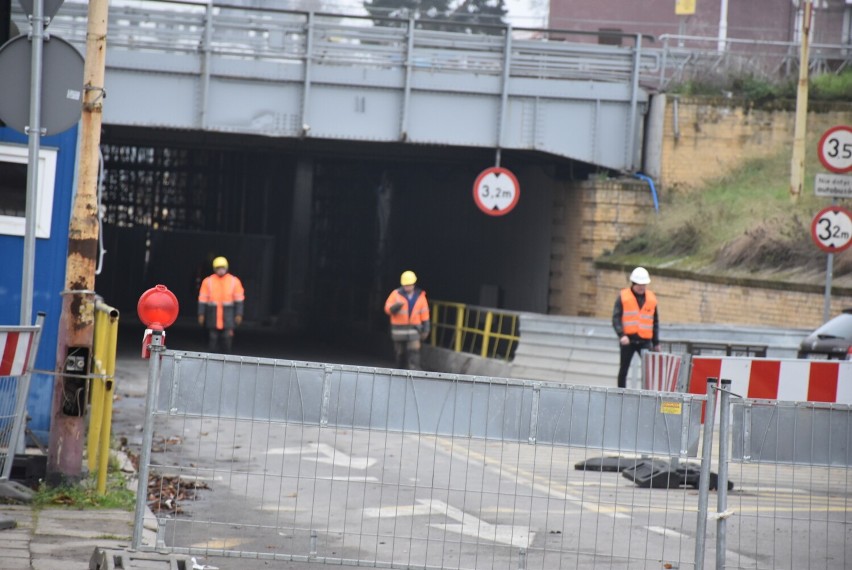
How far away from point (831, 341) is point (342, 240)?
74.5 feet

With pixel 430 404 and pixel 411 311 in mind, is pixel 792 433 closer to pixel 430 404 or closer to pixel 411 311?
pixel 430 404

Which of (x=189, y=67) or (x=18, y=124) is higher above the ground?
(x=189, y=67)

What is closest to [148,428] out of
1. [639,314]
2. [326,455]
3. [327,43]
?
[326,455]

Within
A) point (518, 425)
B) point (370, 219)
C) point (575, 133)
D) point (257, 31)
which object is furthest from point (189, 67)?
point (518, 425)

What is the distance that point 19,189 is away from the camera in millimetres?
9562

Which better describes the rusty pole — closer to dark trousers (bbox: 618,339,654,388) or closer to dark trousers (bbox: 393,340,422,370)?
dark trousers (bbox: 618,339,654,388)

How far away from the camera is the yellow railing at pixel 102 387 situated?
8148 millimetres

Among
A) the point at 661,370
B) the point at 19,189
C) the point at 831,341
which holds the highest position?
the point at 19,189

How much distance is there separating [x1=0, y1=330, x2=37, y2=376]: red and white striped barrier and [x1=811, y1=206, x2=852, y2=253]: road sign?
38.3 feet

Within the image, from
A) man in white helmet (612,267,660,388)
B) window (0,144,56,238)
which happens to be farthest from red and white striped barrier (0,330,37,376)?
man in white helmet (612,267,660,388)

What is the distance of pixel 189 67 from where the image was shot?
75.2 feet

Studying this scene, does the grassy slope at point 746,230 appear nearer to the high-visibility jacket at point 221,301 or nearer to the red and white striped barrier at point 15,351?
the high-visibility jacket at point 221,301

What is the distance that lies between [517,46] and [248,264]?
1259cm

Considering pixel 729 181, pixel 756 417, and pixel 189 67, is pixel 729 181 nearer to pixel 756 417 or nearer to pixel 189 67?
pixel 189 67
